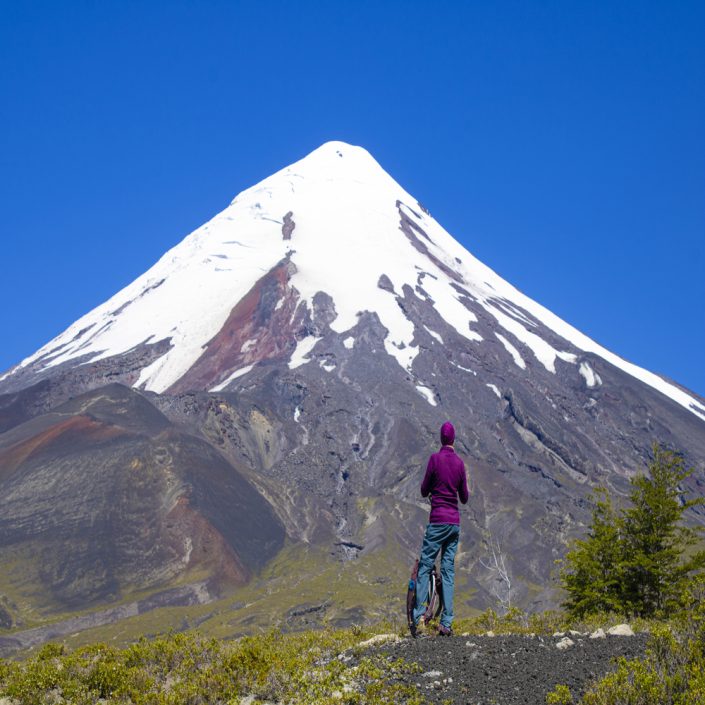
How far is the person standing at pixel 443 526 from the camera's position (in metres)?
12.7

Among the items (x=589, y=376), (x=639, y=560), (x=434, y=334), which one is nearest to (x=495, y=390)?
(x=434, y=334)

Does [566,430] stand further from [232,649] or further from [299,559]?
[232,649]

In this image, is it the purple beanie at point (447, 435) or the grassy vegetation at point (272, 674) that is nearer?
the grassy vegetation at point (272, 674)

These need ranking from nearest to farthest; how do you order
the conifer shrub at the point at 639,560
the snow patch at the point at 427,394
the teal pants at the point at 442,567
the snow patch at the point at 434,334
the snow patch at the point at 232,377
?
the teal pants at the point at 442,567 < the conifer shrub at the point at 639,560 < the snow patch at the point at 427,394 < the snow patch at the point at 232,377 < the snow patch at the point at 434,334

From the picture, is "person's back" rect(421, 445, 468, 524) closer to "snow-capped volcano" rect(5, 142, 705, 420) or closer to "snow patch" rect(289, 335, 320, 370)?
"snow patch" rect(289, 335, 320, 370)

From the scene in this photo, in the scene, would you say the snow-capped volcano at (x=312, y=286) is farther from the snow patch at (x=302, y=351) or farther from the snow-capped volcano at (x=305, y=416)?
the snow-capped volcano at (x=305, y=416)

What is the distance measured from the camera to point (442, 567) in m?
12.7

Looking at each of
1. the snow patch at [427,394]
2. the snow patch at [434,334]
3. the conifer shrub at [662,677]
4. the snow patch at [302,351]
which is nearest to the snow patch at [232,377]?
the snow patch at [302,351]

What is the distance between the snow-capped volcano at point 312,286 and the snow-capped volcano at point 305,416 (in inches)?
21.5

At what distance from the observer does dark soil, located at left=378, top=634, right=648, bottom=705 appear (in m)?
9.77

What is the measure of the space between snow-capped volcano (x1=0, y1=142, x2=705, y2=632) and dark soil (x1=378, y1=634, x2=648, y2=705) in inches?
1116

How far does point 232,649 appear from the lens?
11938 mm

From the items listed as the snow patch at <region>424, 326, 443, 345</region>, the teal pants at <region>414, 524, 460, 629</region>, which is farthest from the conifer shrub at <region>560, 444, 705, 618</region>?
the snow patch at <region>424, 326, 443, 345</region>

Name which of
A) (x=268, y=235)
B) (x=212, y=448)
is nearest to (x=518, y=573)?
(x=212, y=448)
